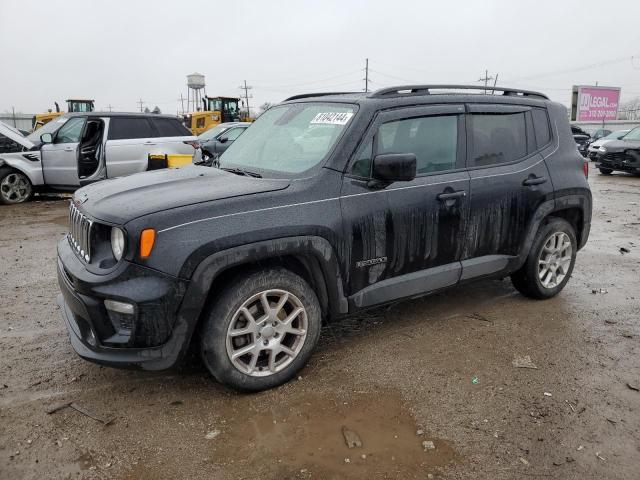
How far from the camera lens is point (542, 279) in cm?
465

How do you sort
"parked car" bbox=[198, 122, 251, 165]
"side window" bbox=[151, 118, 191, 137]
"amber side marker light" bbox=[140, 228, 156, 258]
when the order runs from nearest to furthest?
"amber side marker light" bbox=[140, 228, 156, 258], "side window" bbox=[151, 118, 191, 137], "parked car" bbox=[198, 122, 251, 165]

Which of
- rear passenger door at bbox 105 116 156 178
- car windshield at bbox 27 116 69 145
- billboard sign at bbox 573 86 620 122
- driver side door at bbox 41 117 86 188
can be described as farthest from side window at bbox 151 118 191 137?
billboard sign at bbox 573 86 620 122

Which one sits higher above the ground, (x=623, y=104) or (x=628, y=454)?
(x=623, y=104)

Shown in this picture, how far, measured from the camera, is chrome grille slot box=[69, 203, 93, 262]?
9.77 feet

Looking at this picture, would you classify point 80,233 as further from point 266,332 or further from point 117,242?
point 266,332

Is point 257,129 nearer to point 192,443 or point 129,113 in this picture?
point 192,443

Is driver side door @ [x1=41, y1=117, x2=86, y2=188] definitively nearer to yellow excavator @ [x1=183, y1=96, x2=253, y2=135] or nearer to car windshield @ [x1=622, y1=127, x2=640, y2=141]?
yellow excavator @ [x1=183, y1=96, x2=253, y2=135]

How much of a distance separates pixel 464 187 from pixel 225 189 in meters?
1.82

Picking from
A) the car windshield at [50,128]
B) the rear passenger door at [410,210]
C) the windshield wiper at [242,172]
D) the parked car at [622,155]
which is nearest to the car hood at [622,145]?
the parked car at [622,155]

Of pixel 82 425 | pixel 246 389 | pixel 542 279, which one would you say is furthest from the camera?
pixel 542 279

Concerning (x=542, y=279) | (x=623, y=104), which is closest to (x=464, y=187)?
(x=542, y=279)

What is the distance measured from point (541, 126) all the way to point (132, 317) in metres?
3.74

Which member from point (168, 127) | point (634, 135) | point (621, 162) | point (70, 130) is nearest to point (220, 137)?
point (168, 127)

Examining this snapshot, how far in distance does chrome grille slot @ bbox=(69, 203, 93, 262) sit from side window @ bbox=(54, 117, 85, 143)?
7.80 metres
